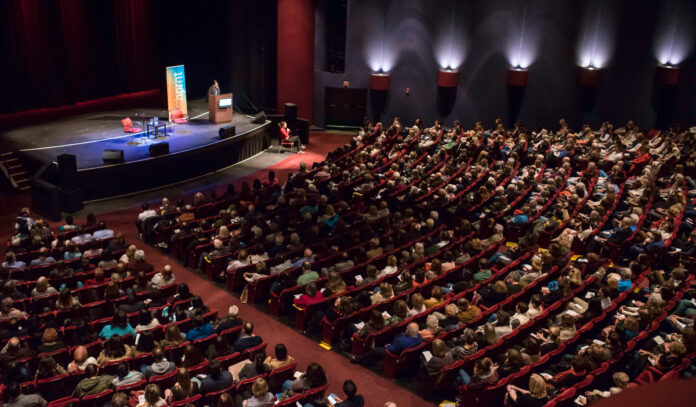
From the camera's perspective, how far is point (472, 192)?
13188mm

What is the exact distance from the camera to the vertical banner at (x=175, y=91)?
17.0 metres

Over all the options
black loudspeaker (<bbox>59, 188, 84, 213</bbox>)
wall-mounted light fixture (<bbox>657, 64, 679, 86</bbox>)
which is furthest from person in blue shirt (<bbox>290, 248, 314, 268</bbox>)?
wall-mounted light fixture (<bbox>657, 64, 679, 86</bbox>)

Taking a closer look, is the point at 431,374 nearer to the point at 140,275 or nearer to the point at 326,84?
the point at 140,275

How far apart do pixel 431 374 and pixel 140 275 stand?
4.07 m

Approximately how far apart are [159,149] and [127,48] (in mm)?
7112

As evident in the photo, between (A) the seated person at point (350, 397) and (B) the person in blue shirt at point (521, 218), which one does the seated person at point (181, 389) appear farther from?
(B) the person in blue shirt at point (521, 218)

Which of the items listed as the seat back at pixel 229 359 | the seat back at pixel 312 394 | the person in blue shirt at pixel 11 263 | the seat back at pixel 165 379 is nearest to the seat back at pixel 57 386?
the seat back at pixel 165 379

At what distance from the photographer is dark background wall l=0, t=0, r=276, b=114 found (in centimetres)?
1681

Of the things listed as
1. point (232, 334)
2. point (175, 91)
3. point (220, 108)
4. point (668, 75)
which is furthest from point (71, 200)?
point (668, 75)

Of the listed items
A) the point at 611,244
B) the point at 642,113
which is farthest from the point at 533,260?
the point at 642,113

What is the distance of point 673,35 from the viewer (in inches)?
707

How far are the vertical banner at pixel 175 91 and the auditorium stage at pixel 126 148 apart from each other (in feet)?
1.37

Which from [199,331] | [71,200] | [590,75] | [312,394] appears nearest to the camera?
[312,394]

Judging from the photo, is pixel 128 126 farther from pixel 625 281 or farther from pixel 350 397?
pixel 625 281
